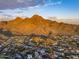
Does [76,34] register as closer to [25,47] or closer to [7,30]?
[25,47]

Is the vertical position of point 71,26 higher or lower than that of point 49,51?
higher

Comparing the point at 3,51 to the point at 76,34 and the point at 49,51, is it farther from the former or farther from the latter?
the point at 76,34

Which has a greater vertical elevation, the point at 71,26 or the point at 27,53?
the point at 71,26

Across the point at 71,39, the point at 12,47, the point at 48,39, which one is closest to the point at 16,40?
the point at 12,47

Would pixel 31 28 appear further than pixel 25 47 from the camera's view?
Yes

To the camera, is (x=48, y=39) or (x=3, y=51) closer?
(x=3, y=51)

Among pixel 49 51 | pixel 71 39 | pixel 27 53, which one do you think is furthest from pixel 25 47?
pixel 71 39
